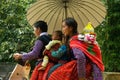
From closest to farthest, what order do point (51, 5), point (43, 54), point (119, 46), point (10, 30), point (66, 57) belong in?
point (66, 57) < point (43, 54) < point (51, 5) < point (119, 46) < point (10, 30)

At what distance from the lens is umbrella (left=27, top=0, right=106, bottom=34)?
5.24 meters

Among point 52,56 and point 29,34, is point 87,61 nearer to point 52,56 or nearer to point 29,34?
point 52,56

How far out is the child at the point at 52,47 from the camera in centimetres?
482

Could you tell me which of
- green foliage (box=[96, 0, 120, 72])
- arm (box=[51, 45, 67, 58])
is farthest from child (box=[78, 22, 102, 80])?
green foliage (box=[96, 0, 120, 72])

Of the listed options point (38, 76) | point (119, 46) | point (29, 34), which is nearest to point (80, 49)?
point (38, 76)

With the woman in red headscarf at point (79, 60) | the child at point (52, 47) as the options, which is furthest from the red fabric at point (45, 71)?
the woman in red headscarf at point (79, 60)

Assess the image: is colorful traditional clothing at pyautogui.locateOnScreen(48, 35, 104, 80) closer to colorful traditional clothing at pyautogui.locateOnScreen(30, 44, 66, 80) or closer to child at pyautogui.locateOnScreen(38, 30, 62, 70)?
Result: colorful traditional clothing at pyautogui.locateOnScreen(30, 44, 66, 80)

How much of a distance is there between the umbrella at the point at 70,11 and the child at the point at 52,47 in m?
0.55

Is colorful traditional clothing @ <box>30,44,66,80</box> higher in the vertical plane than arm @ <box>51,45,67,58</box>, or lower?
lower

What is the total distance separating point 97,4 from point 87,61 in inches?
44.3

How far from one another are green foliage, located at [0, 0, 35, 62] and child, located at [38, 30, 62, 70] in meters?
5.38

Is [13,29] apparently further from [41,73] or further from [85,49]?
[85,49]

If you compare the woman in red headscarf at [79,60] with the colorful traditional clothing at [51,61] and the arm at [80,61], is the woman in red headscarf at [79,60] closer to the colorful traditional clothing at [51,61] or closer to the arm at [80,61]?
the arm at [80,61]

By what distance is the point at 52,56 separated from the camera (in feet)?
15.8
